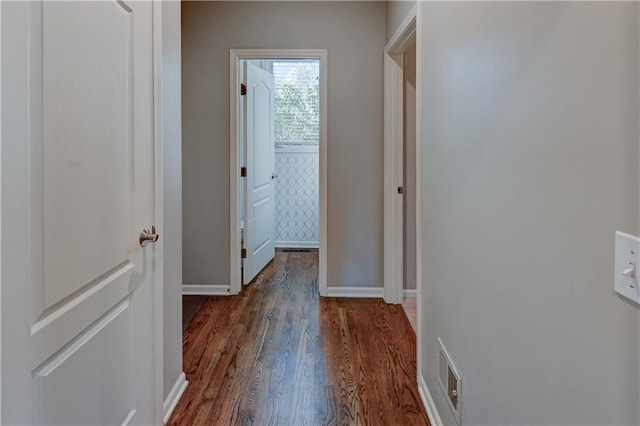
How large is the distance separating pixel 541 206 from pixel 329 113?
274cm

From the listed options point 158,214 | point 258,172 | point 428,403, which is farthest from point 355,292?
point 158,214

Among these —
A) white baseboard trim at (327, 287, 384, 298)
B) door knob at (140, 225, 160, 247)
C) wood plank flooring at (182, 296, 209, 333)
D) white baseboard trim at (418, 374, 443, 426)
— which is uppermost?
door knob at (140, 225, 160, 247)

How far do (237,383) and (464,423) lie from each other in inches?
46.0

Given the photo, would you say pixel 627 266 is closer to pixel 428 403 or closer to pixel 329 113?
pixel 428 403

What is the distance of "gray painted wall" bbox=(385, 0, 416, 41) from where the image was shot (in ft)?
8.85

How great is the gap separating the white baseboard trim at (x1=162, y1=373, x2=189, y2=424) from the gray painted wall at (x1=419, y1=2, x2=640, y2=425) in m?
1.18

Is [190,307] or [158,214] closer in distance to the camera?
[158,214]

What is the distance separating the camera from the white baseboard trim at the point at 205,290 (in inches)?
145

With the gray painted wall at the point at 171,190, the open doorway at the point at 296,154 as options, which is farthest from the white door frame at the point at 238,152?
the gray painted wall at the point at 171,190

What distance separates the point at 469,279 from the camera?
4.72ft

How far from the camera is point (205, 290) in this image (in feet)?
12.2

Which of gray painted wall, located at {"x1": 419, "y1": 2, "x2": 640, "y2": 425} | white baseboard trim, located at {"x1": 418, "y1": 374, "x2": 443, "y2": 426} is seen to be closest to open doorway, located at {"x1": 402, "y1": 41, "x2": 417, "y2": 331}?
white baseboard trim, located at {"x1": 418, "y1": 374, "x2": 443, "y2": 426}

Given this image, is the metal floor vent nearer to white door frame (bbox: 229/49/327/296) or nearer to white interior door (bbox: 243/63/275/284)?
white door frame (bbox: 229/49/327/296)

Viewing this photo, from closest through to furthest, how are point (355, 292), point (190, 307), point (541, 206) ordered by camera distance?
1. point (541, 206)
2. point (190, 307)
3. point (355, 292)
